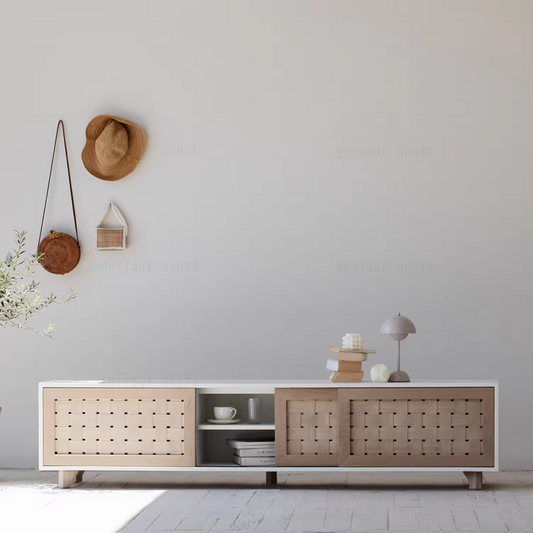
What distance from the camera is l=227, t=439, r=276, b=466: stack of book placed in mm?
4285

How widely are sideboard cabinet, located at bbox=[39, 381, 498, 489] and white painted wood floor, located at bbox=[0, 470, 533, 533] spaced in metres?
0.14

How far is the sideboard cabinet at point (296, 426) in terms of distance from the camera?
4.19 meters

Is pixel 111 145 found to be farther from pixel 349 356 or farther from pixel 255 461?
pixel 255 461

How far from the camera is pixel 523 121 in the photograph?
4.98 meters

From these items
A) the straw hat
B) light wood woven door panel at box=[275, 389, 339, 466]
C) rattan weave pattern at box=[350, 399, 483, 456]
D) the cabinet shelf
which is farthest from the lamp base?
the straw hat

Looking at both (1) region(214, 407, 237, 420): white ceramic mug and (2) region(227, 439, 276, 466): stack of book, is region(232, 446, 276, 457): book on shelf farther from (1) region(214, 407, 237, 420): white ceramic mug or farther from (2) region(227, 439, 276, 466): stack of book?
(1) region(214, 407, 237, 420): white ceramic mug

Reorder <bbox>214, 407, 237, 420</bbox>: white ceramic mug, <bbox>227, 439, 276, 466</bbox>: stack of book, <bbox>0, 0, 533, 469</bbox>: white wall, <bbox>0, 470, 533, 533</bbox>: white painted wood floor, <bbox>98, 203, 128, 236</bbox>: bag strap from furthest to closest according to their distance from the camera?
<bbox>98, 203, 128, 236</bbox>: bag strap
<bbox>0, 0, 533, 469</bbox>: white wall
<bbox>214, 407, 237, 420</bbox>: white ceramic mug
<bbox>227, 439, 276, 466</bbox>: stack of book
<bbox>0, 470, 533, 533</bbox>: white painted wood floor

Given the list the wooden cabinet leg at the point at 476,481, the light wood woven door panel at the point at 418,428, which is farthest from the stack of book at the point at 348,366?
the wooden cabinet leg at the point at 476,481

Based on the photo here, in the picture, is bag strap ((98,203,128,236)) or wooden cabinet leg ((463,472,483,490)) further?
bag strap ((98,203,128,236))

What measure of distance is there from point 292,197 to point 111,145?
118 centimetres

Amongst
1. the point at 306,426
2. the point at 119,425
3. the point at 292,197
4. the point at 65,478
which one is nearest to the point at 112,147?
the point at 292,197

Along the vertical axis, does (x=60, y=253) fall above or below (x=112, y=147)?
below

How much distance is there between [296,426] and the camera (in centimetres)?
425

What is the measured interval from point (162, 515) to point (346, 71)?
9.65 ft
